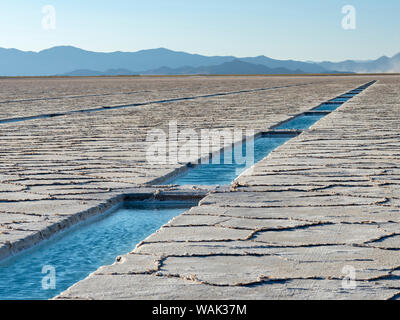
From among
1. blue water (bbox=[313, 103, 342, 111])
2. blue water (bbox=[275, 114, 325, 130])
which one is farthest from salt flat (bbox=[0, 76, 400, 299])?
blue water (bbox=[313, 103, 342, 111])

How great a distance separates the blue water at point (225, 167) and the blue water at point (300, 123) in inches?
58.3

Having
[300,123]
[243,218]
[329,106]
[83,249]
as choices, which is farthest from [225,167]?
[329,106]

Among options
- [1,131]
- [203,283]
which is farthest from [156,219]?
[1,131]

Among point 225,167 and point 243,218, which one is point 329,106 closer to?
point 225,167

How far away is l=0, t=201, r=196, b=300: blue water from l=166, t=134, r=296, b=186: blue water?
68 cm

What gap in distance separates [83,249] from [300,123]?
5.90m

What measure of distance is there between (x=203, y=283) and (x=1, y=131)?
5681 millimetres

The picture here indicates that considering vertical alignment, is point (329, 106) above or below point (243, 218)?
above

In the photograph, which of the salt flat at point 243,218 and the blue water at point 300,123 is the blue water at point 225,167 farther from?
the blue water at point 300,123

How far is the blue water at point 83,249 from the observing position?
7.75ft

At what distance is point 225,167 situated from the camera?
4.83m

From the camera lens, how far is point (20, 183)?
4.05 m

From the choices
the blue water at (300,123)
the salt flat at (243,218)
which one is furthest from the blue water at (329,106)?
the salt flat at (243,218)
